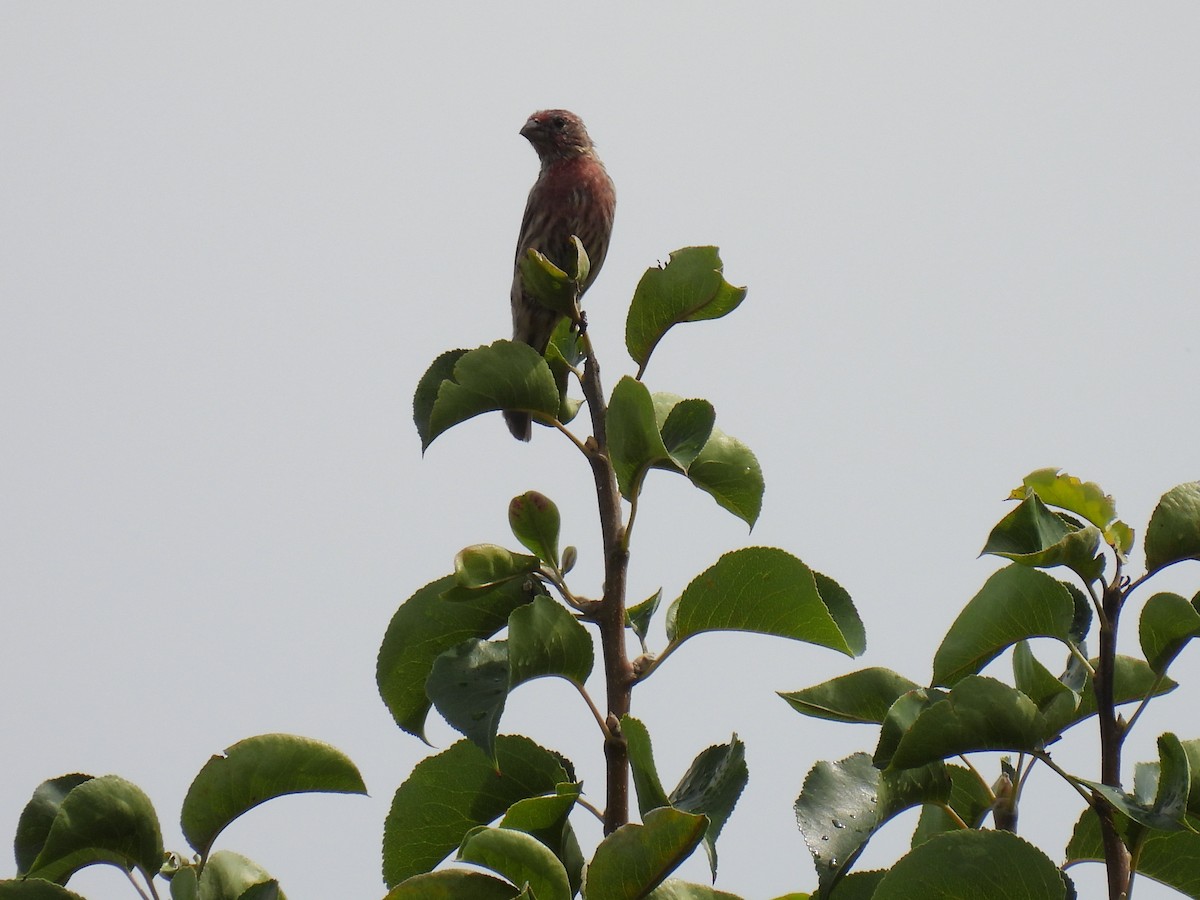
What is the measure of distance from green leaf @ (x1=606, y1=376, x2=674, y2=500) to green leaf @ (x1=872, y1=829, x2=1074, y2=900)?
92 centimetres

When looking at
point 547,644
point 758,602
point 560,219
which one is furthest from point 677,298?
point 560,219

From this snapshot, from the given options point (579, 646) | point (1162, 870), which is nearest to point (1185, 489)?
point (1162, 870)

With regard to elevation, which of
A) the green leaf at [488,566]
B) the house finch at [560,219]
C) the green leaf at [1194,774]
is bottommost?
the green leaf at [1194,774]

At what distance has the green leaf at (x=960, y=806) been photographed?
2.70 metres

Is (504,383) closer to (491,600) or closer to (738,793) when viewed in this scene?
(491,600)

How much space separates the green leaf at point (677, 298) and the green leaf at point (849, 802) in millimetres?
1017

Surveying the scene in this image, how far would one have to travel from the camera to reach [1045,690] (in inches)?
95.8

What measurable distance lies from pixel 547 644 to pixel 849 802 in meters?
0.66

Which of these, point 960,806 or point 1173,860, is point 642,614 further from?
point 1173,860

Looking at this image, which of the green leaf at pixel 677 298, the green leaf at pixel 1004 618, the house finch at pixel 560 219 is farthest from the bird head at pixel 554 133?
the green leaf at pixel 1004 618

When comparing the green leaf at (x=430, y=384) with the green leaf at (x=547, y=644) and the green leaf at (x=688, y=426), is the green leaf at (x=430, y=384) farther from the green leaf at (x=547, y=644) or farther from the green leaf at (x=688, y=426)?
the green leaf at (x=547, y=644)

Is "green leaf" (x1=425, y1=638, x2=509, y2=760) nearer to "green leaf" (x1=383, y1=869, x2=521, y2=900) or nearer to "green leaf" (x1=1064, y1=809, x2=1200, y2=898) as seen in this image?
"green leaf" (x1=383, y1=869, x2=521, y2=900)

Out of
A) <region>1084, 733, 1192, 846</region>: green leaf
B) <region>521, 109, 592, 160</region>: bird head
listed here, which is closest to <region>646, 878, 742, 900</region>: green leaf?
<region>1084, 733, 1192, 846</region>: green leaf

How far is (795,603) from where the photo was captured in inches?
109
